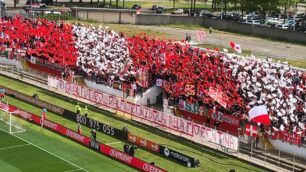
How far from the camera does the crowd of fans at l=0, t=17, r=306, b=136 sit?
3991 centimetres

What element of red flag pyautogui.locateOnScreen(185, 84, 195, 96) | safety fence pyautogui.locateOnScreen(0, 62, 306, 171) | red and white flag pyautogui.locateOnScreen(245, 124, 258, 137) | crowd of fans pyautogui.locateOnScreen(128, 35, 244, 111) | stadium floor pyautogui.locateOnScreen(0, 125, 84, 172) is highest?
crowd of fans pyautogui.locateOnScreen(128, 35, 244, 111)

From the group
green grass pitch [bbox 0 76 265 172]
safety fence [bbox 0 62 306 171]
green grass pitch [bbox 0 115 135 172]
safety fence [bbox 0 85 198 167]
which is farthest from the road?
green grass pitch [bbox 0 115 135 172]

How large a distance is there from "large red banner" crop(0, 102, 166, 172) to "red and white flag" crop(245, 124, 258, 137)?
8403mm

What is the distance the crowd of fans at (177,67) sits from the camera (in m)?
39.9

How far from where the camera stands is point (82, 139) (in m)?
39.7

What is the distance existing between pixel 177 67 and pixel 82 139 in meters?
13.3

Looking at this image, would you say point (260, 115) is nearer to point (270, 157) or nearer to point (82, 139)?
point (270, 157)

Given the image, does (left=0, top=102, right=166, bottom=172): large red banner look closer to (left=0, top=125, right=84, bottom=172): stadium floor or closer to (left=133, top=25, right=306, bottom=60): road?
(left=0, top=125, right=84, bottom=172): stadium floor

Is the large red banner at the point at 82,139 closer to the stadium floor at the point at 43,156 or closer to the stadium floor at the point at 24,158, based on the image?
the stadium floor at the point at 43,156

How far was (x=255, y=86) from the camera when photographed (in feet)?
136

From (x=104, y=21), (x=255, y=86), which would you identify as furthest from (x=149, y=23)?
(x=255, y=86)

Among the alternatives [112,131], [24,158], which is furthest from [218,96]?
A: [24,158]

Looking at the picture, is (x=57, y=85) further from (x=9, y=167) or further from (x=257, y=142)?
(x=257, y=142)

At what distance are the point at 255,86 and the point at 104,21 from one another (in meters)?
57.1
